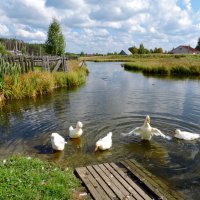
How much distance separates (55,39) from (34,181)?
4551 centimetres

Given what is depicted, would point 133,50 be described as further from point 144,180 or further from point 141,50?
point 144,180

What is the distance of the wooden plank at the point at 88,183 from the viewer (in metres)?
6.24

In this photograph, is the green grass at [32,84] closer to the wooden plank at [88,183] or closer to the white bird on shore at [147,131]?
the white bird on shore at [147,131]

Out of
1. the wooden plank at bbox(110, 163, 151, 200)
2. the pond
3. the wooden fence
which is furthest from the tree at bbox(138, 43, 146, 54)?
the wooden plank at bbox(110, 163, 151, 200)

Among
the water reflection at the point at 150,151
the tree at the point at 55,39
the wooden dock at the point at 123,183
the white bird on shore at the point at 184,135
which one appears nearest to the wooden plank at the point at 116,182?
the wooden dock at the point at 123,183

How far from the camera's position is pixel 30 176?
6.47 m

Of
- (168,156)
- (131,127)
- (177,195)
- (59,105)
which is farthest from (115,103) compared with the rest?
(177,195)

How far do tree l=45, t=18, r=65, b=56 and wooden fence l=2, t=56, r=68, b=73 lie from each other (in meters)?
21.9

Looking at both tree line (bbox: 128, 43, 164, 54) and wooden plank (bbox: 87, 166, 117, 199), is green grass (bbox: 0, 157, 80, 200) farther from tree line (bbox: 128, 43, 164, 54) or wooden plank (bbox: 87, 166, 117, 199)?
tree line (bbox: 128, 43, 164, 54)

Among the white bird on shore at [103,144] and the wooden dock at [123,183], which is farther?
the white bird on shore at [103,144]

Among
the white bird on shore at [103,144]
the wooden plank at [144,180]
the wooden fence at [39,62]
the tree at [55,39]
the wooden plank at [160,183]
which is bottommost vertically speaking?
the wooden plank at [160,183]

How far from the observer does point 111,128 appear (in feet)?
38.6

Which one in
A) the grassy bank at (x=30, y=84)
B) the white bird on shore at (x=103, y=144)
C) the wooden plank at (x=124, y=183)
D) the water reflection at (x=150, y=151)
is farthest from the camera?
the grassy bank at (x=30, y=84)

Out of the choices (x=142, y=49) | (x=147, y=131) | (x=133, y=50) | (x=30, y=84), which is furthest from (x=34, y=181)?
(x=133, y=50)
